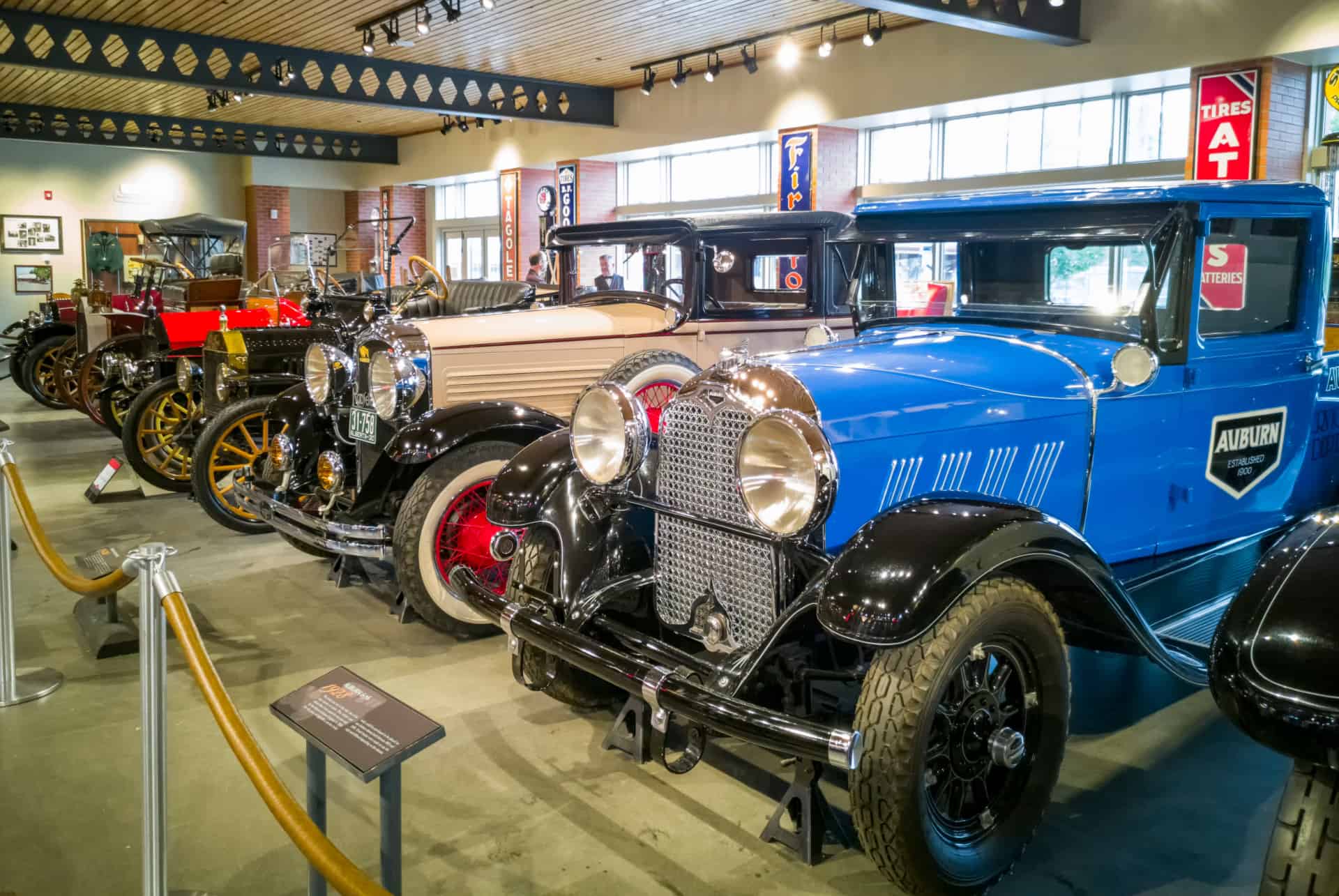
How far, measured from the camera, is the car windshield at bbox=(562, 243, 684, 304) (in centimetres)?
535

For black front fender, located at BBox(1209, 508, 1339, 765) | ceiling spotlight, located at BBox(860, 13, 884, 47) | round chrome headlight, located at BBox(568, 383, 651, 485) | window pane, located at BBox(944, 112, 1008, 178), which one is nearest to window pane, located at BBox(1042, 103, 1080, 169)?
window pane, located at BBox(944, 112, 1008, 178)

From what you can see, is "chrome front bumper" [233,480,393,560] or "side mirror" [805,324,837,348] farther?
"chrome front bumper" [233,480,393,560]

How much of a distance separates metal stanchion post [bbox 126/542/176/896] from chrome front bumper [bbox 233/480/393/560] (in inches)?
73.9

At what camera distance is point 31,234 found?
1908 centimetres

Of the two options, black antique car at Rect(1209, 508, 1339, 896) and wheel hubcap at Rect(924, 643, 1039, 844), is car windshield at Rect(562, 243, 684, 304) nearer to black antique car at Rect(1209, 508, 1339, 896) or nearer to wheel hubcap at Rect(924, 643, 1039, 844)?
wheel hubcap at Rect(924, 643, 1039, 844)

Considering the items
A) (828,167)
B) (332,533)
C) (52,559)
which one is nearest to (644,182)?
(828,167)

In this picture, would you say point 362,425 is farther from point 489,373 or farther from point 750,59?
point 750,59

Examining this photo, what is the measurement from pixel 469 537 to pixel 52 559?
59.4 inches

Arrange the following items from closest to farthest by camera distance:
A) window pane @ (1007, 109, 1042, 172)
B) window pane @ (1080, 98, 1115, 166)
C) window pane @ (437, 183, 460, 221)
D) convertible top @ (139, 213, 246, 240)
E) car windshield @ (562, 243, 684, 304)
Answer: car windshield @ (562, 243, 684, 304) → window pane @ (1080, 98, 1115, 166) → window pane @ (1007, 109, 1042, 172) → convertible top @ (139, 213, 246, 240) → window pane @ (437, 183, 460, 221)

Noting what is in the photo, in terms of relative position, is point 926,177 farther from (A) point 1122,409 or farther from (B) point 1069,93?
(A) point 1122,409

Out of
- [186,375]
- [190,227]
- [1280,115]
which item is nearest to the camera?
[186,375]

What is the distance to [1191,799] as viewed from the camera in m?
2.98

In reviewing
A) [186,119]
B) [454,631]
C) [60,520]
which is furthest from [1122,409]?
[186,119]

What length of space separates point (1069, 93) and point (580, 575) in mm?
8866
